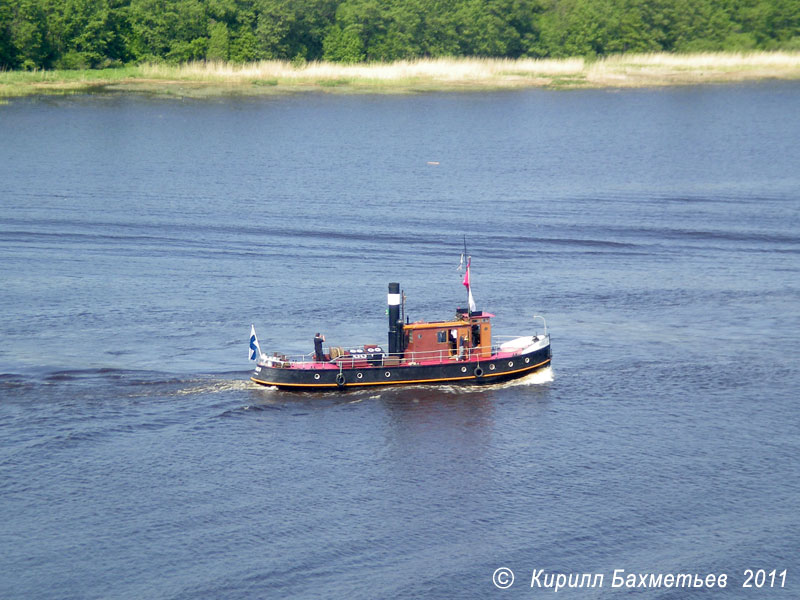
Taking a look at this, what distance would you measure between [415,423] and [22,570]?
21154 mm

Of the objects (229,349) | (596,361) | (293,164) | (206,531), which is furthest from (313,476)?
(293,164)

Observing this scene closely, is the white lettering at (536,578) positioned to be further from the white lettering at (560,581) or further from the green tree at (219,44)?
the green tree at (219,44)

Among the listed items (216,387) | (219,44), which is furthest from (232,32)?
(216,387)

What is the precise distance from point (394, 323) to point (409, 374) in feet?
9.68

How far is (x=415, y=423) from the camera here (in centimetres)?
5822

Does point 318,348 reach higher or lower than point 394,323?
lower

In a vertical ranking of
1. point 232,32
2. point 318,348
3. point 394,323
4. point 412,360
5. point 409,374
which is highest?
point 232,32

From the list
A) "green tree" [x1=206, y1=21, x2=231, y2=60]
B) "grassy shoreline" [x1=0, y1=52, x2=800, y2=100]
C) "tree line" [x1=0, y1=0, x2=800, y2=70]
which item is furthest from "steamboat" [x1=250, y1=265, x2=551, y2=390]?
"tree line" [x1=0, y1=0, x2=800, y2=70]

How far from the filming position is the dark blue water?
47.0 m

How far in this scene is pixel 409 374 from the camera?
61.7 m

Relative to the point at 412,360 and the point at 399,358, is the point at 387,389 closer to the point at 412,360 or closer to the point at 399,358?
the point at 399,358

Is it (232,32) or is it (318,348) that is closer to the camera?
(318,348)

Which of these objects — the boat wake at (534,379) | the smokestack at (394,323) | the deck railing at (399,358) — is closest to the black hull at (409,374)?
the boat wake at (534,379)

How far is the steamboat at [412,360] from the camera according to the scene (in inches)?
2403
